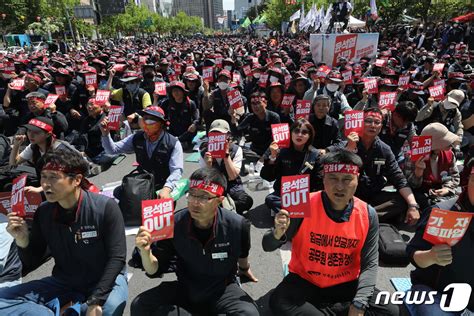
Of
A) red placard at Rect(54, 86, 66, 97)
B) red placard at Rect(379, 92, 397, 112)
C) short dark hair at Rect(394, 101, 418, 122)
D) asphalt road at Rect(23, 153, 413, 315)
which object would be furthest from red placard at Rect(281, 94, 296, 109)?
red placard at Rect(54, 86, 66, 97)

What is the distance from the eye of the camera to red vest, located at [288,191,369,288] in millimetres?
2689

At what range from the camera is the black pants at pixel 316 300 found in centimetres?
270

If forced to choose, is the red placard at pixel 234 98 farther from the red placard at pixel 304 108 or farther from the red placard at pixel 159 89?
the red placard at pixel 159 89

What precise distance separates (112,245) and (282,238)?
136 centimetres

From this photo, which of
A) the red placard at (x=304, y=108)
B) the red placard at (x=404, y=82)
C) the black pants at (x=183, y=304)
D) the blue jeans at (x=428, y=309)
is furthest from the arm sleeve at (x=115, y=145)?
the red placard at (x=404, y=82)

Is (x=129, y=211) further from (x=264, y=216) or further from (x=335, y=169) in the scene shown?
→ (x=335, y=169)

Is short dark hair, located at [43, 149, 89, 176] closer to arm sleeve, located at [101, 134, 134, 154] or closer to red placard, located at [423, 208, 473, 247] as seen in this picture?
arm sleeve, located at [101, 134, 134, 154]

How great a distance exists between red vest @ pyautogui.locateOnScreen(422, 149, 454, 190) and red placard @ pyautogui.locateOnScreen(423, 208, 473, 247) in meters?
2.81

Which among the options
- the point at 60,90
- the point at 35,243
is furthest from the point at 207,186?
the point at 60,90

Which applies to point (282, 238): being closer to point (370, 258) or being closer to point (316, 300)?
point (316, 300)

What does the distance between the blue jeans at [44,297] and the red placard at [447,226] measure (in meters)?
2.34

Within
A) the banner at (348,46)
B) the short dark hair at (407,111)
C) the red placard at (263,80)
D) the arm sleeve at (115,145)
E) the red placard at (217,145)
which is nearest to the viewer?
the red placard at (217,145)

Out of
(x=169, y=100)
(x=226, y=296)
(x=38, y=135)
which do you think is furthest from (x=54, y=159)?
(x=169, y=100)

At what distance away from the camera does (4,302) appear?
8.54 feet
